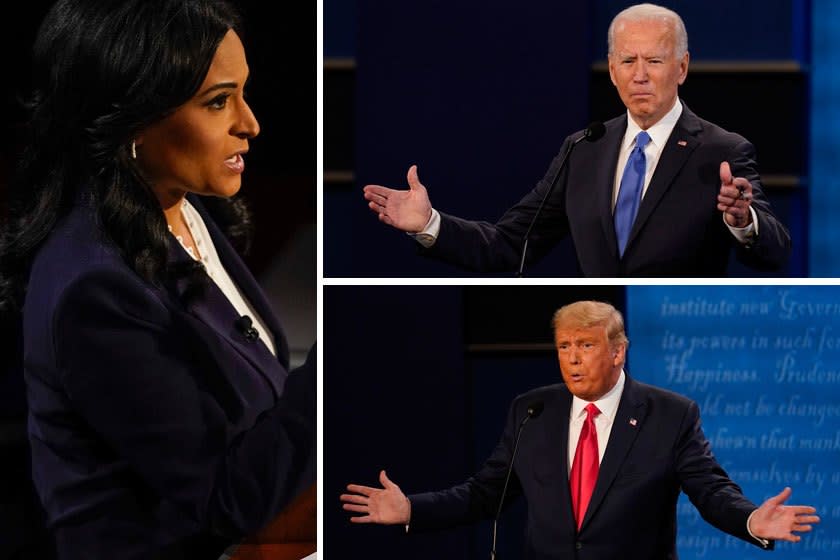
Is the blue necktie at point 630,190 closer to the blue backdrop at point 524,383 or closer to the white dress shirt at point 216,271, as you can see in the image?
the blue backdrop at point 524,383

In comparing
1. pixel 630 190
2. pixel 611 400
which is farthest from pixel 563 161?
pixel 611 400

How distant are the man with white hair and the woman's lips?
35cm

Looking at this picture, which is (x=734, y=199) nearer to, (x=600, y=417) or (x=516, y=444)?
(x=600, y=417)

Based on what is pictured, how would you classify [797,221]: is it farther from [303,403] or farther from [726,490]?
[303,403]

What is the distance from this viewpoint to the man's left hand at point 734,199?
3.52m

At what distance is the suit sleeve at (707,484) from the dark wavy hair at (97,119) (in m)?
1.49

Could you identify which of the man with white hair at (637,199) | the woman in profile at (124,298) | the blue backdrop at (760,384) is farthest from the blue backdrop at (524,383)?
the woman in profile at (124,298)

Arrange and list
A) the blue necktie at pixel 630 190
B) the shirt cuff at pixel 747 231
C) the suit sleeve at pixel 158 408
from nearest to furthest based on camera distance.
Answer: the suit sleeve at pixel 158 408 < the shirt cuff at pixel 747 231 < the blue necktie at pixel 630 190

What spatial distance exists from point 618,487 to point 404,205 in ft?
3.23

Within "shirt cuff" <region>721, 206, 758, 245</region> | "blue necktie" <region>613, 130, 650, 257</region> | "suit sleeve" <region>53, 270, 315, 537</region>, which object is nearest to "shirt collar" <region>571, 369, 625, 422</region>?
"blue necktie" <region>613, 130, 650, 257</region>

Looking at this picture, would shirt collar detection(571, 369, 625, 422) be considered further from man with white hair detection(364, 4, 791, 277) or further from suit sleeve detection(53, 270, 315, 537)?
suit sleeve detection(53, 270, 315, 537)

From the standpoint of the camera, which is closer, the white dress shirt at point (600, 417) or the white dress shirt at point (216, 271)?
the white dress shirt at point (216, 271)

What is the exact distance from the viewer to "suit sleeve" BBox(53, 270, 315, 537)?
339 centimetres

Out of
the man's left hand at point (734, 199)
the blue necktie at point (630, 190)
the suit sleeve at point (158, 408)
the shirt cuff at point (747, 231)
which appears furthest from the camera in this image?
the blue necktie at point (630, 190)
